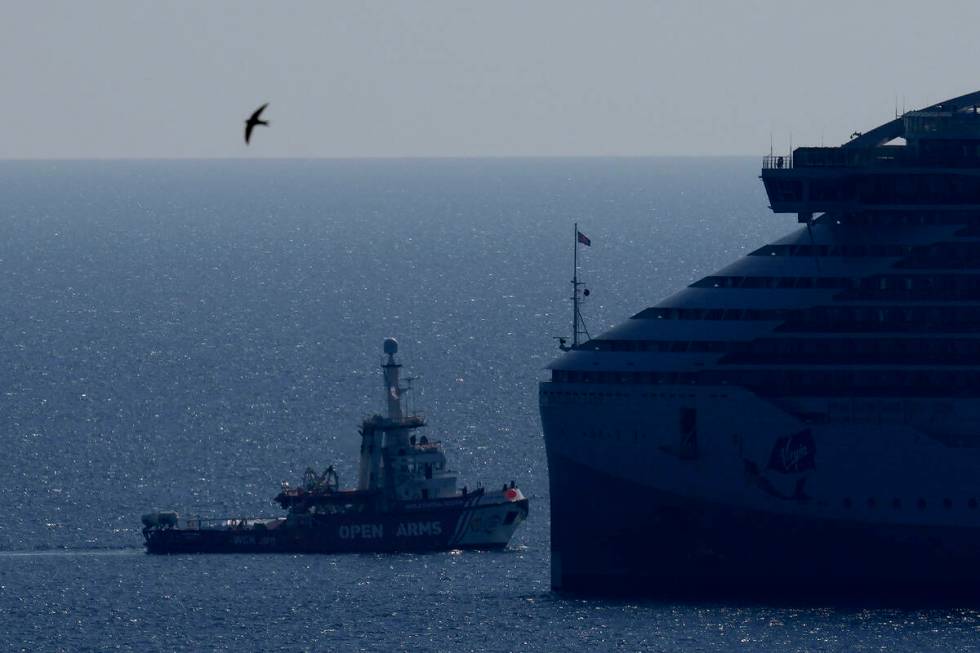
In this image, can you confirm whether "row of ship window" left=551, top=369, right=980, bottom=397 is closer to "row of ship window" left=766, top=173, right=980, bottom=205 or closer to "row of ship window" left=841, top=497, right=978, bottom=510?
"row of ship window" left=841, top=497, right=978, bottom=510

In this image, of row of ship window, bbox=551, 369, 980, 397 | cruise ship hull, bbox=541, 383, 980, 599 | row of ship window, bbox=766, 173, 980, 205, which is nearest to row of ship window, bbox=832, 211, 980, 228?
row of ship window, bbox=766, 173, 980, 205

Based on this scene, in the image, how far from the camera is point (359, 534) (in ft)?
387

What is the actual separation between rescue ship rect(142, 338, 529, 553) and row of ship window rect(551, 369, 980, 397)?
17.3 metres

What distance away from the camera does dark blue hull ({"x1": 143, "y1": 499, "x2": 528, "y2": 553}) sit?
11700 cm

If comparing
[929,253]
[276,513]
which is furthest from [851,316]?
[276,513]

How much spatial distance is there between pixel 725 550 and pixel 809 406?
16.4ft

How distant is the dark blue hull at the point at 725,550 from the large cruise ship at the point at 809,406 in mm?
59

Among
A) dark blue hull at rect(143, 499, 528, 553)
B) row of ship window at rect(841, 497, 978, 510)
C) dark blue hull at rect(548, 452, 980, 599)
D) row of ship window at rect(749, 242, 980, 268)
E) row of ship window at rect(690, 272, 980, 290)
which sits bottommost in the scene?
dark blue hull at rect(143, 499, 528, 553)

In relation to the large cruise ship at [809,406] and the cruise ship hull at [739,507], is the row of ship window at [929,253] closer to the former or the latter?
the large cruise ship at [809,406]

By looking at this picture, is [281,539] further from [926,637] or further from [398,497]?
[926,637]

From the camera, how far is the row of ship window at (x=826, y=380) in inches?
3925

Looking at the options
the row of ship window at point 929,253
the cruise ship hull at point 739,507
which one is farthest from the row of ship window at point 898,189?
the cruise ship hull at point 739,507

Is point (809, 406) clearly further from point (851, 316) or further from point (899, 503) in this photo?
point (899, 503)

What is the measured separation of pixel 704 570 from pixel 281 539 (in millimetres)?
21584
